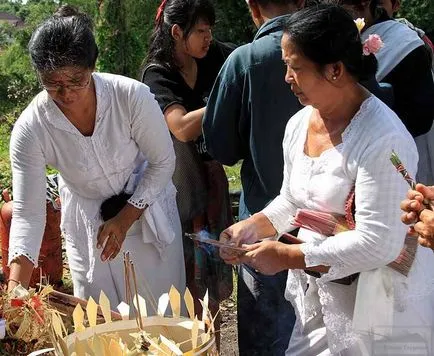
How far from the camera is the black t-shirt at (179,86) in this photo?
278 centimetres

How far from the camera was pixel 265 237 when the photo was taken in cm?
217

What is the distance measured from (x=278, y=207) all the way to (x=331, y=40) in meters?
0.57

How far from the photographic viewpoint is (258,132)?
2348 mm

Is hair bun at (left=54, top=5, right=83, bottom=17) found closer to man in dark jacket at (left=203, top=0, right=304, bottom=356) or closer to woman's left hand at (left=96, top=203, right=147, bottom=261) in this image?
man in dark jacket at (left=203, top=0, right=304, bottom=356)

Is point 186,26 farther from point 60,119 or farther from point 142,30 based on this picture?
point 142,30

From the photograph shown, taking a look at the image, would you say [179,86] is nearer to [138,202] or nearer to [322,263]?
[138,202]

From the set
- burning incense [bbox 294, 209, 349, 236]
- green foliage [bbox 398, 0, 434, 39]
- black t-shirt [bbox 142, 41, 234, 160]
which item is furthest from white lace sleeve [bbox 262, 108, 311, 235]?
green foliage [bbox 398, 0, 434, 39]

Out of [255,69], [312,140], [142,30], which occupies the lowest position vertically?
[142,30]

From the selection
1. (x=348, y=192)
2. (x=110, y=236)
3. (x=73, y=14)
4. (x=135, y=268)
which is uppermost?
(x=73, y=14)

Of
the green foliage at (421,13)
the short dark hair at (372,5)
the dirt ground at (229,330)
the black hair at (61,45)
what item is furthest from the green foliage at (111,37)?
the black hair at (61,45)

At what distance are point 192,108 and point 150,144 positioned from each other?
0.48m

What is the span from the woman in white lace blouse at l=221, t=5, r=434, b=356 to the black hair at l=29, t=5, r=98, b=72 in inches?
25.5

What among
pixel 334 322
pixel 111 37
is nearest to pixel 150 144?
pixel 334 322

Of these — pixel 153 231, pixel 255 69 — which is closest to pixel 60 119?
pixel 153 231
